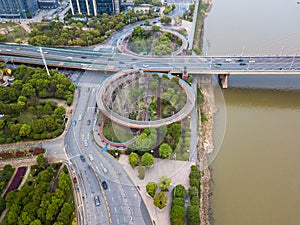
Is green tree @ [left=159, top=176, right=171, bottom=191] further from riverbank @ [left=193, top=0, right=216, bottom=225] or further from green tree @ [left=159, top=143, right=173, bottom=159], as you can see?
riverbank @ [left=193, top=0, right=216, bottom=225]

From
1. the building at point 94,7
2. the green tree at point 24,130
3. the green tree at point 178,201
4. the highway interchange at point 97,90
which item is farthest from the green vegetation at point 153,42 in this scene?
the green tree at point 178,201

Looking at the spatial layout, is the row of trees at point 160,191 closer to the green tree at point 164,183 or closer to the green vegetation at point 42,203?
the green tree at point 164,183

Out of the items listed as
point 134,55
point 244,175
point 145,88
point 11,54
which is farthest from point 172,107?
point 11,54

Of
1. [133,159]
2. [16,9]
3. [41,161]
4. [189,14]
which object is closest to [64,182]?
[41,161]

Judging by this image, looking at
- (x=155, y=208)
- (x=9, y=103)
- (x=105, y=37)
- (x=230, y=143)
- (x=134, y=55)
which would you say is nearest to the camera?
(x=155, y=208)

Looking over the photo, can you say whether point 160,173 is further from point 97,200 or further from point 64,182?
point 64,182

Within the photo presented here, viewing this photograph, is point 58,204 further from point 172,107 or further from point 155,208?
point 172,107
